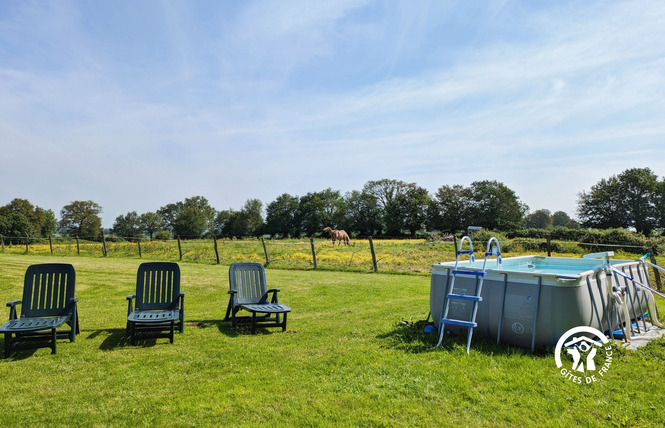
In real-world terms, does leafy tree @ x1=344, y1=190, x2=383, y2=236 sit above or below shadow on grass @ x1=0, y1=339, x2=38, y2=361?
above

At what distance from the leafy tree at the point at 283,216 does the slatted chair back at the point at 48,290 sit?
6658cm

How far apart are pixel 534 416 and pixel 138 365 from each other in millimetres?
4400

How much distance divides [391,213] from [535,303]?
6593 centimetres

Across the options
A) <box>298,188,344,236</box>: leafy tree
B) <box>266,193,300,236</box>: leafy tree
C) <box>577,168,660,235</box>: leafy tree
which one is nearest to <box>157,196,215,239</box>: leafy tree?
<box>266,193,300,236</box>: leafy tree

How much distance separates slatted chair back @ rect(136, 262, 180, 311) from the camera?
6652 millimetres

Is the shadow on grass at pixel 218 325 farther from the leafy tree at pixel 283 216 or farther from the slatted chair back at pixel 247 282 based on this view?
the leafy tree at pixel 283 216

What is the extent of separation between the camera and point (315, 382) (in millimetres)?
4121

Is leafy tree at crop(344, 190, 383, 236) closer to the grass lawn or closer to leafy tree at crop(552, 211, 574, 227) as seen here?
the grass lawn

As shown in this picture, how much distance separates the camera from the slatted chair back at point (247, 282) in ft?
24.1

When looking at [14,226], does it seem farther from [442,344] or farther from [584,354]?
[584,354]

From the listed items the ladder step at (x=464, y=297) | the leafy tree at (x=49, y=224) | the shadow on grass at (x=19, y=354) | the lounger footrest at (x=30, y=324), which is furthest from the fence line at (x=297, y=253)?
the leafy tree at (x=49, y=224)

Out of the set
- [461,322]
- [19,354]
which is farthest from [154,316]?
[461,322]

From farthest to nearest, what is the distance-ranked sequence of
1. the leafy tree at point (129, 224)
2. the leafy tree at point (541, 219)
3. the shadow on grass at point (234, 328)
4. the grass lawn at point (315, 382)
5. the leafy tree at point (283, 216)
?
the leafy tree at point (541, 219)
the leafy tree at point (129, 224)
the leafy tree at point (283, 216)
the shadow on grass at point (234, 328)
the grass lawn at point (315, 382)

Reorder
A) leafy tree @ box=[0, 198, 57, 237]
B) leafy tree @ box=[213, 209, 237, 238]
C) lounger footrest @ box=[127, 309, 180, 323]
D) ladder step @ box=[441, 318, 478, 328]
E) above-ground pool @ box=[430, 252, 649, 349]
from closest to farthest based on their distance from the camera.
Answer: above-ground pool @ box=[430, 252, 649, 349] < ladder step @ box=[441, 318, 478, 328] < lounger footrest @ box=[127, 309, 180, 323] < leafy tree @ box=[0, 198, 57, 237] < leafy tree @ box=[213, 209, 237, 238]
